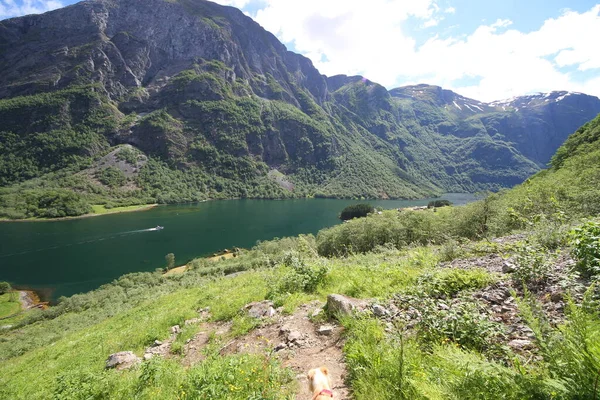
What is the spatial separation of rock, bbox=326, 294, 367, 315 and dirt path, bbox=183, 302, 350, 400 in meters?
0.41

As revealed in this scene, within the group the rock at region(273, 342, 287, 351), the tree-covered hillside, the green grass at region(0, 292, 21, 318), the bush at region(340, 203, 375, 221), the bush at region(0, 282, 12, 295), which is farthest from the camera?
the bush at region(340, 203, 375, 221)

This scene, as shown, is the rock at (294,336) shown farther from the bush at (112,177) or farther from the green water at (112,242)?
the bush at (112,177)

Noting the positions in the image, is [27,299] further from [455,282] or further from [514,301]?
[514,301]

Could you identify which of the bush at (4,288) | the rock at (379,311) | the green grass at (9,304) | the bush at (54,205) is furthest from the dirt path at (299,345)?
the bush at (54,205)

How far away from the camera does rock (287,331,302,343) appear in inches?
270

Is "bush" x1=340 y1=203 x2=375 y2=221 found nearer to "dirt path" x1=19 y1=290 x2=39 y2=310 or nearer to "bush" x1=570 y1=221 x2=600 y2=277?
"dirt path" x1=19 y1=290 x2=39 y2=310

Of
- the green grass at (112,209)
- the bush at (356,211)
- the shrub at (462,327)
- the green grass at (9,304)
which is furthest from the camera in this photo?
the green grass at (112,209)

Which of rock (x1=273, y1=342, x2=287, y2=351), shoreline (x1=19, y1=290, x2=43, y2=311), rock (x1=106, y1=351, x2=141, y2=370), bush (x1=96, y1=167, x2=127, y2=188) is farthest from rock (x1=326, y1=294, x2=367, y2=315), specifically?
bush (x1=96, y1=167, x2=127, y2=188)

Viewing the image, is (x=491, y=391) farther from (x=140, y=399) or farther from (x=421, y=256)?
(x=421, y=256)

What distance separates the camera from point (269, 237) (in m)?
88.8

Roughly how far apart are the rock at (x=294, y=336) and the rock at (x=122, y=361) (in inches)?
190

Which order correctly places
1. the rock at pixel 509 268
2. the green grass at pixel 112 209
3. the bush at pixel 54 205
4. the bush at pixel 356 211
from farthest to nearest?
the green grass at pixel 112 209
the bush at pixel 356 211
the bush at pixel 54 205
the rock at pixel 509 268

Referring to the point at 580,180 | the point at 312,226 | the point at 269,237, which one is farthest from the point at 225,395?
the point at 312,226

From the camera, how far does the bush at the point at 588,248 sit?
191 inches
